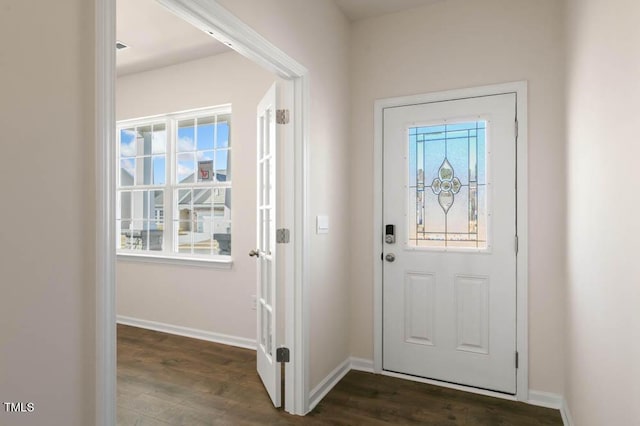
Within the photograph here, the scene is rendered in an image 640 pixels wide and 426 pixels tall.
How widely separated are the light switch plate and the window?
5.06ft

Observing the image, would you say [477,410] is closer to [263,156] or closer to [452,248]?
[452,248]

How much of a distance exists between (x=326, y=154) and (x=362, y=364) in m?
1.73

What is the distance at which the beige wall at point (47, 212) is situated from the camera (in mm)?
1016

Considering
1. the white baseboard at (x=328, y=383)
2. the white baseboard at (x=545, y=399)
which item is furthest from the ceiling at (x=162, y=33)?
the white baseboard at (x=545, y=399)

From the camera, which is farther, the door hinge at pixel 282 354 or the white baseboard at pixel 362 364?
the white baseboard at pixel 362 364

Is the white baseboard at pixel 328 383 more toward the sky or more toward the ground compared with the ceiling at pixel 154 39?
more toward the ground

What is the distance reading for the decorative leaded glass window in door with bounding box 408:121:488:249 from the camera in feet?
8.91

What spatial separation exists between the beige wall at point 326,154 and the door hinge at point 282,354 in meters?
0.20

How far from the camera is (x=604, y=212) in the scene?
1480 mm

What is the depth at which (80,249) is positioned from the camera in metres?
1.18

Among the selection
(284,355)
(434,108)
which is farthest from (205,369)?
(434,108)

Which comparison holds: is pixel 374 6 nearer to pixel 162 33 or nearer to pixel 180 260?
pixel 162 33

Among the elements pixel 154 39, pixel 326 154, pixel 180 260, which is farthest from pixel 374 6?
pixel 180 260

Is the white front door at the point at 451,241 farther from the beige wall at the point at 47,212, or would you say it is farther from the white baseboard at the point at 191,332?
the beige wall at the point at 47,212
